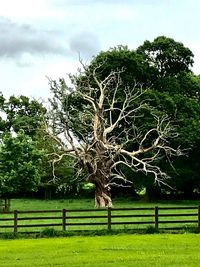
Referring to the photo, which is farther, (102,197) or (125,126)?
(125,126)

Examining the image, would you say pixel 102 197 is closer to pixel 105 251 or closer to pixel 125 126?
pixel 125 126

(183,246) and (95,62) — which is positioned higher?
(95,62)

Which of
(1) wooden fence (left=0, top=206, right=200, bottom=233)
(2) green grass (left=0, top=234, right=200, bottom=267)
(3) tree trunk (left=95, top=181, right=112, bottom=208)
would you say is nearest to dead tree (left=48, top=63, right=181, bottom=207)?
(3) tree trunk (left=95, top=181, right=112, bottom=208)

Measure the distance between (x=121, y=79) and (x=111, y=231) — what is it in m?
29.9

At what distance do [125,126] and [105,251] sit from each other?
35.5m

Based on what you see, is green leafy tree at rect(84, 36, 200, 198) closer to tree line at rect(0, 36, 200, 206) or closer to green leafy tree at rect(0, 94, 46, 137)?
tree line at rect(0, 36, 200, 206)

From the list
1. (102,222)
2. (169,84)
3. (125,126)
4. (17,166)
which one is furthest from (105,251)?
(169,84)

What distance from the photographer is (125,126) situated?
53.7 m

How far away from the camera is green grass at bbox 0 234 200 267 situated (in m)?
16.0

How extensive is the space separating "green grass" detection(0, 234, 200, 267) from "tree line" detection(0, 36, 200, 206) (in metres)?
23.3

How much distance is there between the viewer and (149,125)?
2034 inches

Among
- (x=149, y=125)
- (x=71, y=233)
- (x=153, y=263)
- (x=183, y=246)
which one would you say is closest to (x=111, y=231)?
(x=71, y=233)

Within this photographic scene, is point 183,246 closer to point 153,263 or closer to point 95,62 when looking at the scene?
point 153,263

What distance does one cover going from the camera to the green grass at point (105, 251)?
15961mm
